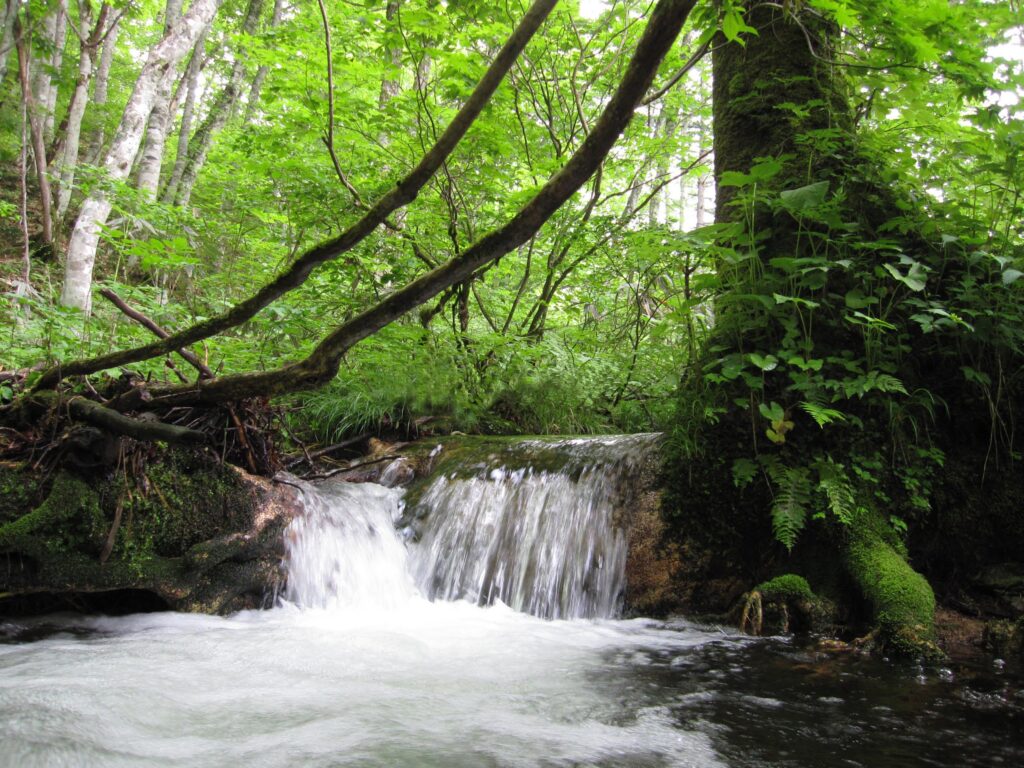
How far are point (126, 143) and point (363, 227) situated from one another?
6726mm

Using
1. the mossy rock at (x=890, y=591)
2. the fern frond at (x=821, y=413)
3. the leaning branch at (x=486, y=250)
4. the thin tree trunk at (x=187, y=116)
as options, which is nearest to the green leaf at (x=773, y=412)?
the fern frond at (x=821, y=413)

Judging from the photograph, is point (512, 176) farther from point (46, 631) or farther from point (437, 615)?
point (46, 631)

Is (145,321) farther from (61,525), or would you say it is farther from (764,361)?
(764,361)

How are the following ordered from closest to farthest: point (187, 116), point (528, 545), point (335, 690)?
point (335, 690) < point (528, 545) < point (187, 116)

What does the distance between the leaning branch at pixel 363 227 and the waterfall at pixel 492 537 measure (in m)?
1.44

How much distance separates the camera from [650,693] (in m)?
2.29

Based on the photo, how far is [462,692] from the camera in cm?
235

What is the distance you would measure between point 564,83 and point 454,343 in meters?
3.10

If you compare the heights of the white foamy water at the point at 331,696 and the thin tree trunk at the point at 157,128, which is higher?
the thin tree trunk at the point at 157,128

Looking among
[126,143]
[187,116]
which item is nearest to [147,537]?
[126,143]

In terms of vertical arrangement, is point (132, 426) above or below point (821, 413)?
below

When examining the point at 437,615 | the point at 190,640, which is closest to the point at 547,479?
the point at 437,615

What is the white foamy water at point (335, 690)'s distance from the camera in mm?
1769

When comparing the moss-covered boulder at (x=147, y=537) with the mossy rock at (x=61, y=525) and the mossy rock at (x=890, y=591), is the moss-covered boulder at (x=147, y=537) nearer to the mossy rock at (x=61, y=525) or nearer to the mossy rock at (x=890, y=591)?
the mossy rock at (x=61, y=525)
